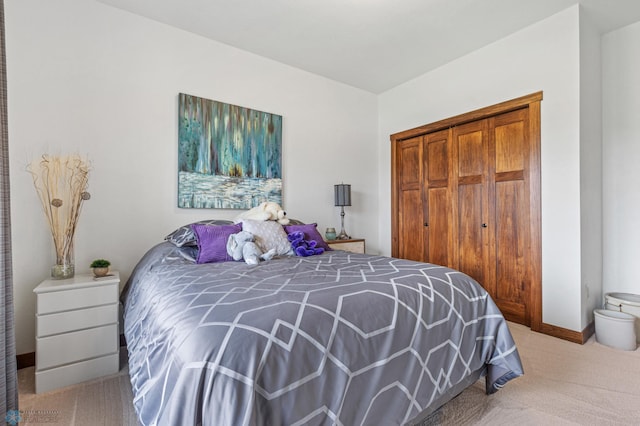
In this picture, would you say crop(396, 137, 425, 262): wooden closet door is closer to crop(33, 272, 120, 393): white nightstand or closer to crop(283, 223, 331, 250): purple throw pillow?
crop(283, 223, 331, 250): purple throw pillow

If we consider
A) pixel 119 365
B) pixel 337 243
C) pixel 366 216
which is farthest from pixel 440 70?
pixel 119 365

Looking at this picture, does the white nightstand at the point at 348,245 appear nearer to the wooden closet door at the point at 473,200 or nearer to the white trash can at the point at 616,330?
the wooden closet door at the point at 473,200

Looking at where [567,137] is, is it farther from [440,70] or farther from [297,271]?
[297,271]

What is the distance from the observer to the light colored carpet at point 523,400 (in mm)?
1514

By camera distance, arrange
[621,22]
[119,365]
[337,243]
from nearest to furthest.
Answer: [119,365] → [621,22] → [337,243]

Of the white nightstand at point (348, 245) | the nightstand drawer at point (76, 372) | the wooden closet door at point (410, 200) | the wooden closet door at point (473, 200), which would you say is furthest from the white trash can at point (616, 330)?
the nightstand drawer at point (76, 372)

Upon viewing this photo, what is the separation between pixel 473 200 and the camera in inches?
→ 127

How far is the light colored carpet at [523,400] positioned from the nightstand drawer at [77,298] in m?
0.47

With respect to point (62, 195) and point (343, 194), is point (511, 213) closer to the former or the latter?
point (343, 194)

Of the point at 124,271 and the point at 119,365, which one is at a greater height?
the point at 124,271

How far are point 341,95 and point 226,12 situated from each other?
176 cm

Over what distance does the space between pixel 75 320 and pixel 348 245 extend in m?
2.48

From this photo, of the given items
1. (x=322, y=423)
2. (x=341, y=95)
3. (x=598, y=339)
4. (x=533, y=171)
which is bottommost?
(x=598, y=339)

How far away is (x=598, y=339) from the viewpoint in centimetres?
246
